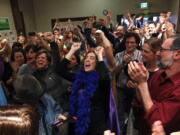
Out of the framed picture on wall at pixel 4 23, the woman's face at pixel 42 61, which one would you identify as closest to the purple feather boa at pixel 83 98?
the woman's face at pixel 42 61

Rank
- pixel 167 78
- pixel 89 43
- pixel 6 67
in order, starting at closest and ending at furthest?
1. pixel 167 78
2. pixel 6 67
3. pixel 89 43

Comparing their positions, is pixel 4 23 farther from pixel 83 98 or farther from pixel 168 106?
pixel 168 106

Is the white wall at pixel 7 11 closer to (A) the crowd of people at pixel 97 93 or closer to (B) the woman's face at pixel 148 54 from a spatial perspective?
(A) the crowd of people at pixel 97 93

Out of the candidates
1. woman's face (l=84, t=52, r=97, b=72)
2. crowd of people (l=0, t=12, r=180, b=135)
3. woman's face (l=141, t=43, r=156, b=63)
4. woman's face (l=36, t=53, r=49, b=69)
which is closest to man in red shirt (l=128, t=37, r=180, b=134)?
crowd of people (l=0, t=12, r=180, b=135)

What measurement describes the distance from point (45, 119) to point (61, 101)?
602 mm

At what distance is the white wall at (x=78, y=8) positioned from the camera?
33.1 ft

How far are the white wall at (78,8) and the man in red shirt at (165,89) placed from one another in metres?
9.55

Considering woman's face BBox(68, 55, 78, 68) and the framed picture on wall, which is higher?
the framed picture on wall

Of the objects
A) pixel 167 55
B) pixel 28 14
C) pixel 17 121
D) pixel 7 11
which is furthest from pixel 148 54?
pixel 28 14

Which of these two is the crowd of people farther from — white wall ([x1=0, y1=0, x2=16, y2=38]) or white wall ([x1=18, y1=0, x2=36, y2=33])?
white wall ([x1=18, y1=0, x2=36, y2=33])

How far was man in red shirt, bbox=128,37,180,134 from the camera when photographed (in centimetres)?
105

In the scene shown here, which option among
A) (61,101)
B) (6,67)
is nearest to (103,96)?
(61,101)

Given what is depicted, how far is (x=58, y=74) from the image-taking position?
2.09 metres

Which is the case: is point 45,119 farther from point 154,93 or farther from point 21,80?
point 154,93
